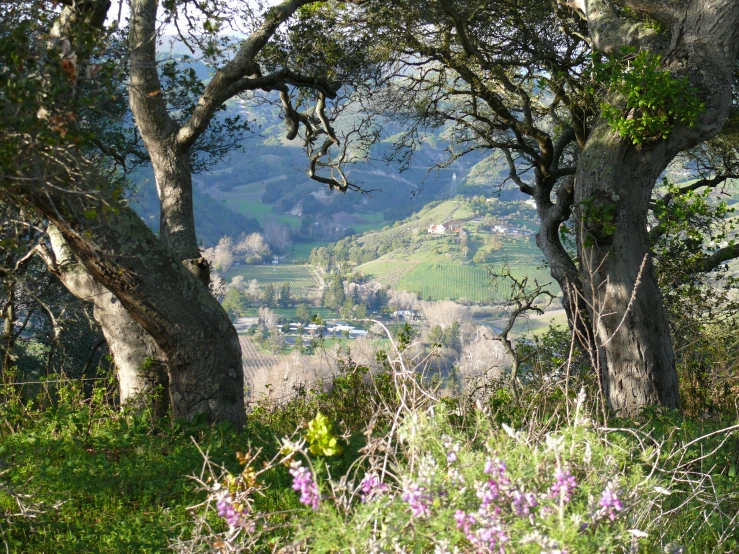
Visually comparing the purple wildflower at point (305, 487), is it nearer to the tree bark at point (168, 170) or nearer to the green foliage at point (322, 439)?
the green foliage at point (322, 439)

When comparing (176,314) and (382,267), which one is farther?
(382,267)

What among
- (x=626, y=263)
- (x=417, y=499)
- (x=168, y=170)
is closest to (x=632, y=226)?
(x=626, y=263)

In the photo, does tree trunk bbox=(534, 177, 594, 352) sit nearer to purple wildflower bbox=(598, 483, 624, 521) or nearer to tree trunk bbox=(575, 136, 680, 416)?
tree trunk bbox=(575, 136, 680, 416)

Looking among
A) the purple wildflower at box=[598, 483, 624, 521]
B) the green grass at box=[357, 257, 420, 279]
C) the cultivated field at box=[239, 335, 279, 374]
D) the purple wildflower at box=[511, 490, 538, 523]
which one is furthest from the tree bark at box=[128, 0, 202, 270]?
the green grass at box=[357, 257, 420, 279]

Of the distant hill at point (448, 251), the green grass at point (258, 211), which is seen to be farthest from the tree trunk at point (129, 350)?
Answer: the green grass at point (258, 211)

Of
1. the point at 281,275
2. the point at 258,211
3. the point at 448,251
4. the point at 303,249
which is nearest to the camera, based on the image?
the point at 448,251

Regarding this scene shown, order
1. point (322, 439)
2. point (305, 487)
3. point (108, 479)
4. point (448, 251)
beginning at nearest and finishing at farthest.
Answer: point (305, 487)
point (322, 439)
point (108, 479)
point (448, 251)

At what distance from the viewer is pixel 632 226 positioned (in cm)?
655

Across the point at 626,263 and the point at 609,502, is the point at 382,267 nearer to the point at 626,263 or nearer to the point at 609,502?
the point at 626,263

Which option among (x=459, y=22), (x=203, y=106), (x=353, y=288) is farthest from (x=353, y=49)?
(x=353, y=288)

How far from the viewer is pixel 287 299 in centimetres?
6562

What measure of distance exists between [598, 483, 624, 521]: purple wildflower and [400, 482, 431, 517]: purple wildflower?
1.72ft

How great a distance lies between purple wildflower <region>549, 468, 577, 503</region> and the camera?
2084 millimetres

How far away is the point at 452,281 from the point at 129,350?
6359 centimetres
